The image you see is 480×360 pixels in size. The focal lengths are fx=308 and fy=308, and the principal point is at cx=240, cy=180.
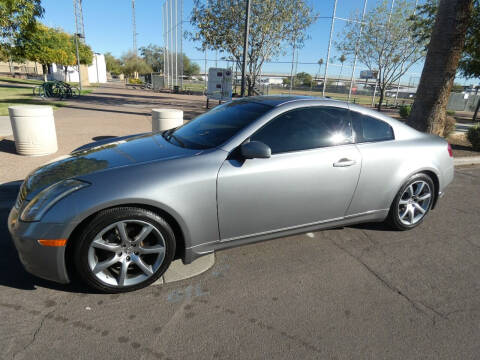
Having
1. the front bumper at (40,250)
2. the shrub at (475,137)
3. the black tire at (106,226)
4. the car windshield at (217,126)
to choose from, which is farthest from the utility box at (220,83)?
the front bumper at (40,250)

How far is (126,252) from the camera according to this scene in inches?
96.7

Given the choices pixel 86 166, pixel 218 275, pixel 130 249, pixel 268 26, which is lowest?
pixel 218 275

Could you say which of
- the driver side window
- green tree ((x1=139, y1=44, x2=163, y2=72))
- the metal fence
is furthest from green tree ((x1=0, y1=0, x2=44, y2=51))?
green tree ((x1=139, y1=44, x2=163, y2=72))

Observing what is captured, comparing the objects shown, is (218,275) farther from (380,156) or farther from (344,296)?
(380,156)

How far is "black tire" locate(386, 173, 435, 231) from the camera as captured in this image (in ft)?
11.8

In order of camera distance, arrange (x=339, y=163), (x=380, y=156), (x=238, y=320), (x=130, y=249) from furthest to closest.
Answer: (x=380, y=156) → (x=339, y=163) → (x=130, y=249) → (x=238, y=320)

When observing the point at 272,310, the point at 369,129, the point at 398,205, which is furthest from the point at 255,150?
the point at 398,205

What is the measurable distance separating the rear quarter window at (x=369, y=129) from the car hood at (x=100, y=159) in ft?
5.80

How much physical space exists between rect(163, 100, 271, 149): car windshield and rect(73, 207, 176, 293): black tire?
81cm

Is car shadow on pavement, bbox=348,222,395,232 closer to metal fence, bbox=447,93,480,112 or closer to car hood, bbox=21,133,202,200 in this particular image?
car hood, bbox=21,133,202,200

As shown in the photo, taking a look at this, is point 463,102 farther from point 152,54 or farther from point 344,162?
point 152,54

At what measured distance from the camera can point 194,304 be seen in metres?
2.45

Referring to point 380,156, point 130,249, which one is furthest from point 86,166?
point 380,156

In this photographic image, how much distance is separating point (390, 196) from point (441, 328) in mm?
1512
